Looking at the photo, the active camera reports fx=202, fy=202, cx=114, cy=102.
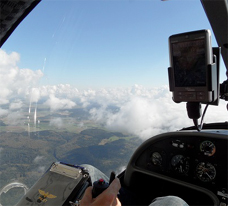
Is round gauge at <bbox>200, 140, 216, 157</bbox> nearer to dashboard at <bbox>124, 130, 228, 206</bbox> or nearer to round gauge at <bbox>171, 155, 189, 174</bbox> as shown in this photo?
dashboard at <bbox>124, 130, 228, 206</bbox>

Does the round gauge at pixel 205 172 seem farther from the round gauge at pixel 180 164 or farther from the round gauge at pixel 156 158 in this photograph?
the round gauge at pixel 156 158

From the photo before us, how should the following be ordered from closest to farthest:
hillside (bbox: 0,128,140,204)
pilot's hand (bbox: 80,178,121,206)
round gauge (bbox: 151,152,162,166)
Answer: pilot's hand (bbox: 80,178,121,206) < hillside (bbox: 0,128,140,204) < round gauge (bbox: 151,152,162,166)

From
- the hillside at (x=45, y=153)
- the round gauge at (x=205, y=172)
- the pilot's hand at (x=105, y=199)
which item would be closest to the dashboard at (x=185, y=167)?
the round gauge at (x=205, y=172)

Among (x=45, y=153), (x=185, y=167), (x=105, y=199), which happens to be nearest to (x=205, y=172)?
(x=185, y=167)

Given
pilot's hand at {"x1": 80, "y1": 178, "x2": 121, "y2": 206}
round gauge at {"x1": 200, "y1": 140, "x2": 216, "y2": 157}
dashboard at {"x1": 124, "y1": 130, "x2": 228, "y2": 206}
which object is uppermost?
pilot's hand at {"x1": 80, "y1": 178, "x2": 121, "y2": 206}

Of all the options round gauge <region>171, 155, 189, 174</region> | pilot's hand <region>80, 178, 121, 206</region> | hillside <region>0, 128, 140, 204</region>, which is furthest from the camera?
round gauge <region>171, 155, 189, 174</region>

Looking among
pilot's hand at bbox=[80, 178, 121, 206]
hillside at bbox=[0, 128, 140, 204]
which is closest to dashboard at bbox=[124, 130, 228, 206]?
hillside at bbox=[0, 128, 140, 204]
